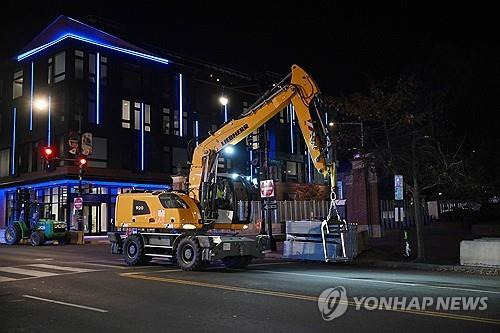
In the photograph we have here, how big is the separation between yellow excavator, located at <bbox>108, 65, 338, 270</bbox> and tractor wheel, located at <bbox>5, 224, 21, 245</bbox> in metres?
17.7

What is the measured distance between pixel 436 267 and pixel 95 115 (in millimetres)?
34925

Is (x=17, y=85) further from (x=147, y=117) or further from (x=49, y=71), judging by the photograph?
(x=147, y=117)

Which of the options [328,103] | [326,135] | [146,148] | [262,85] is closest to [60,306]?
[326,135]

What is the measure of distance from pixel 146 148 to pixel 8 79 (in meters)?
15.7

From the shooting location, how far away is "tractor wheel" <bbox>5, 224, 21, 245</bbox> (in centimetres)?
3419

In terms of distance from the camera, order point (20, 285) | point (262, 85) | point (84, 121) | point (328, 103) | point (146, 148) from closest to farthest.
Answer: point (20, 285) < point (328, 103) < point (262, 85) < point (84, 121) < point (146, 148)

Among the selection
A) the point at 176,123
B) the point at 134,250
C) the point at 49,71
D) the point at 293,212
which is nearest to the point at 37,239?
the point at 293,212

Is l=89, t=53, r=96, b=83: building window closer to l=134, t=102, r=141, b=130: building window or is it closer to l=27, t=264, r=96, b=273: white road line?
l=134, t=102, r=141, b=130: building window

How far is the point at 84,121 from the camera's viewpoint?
44.2 meters

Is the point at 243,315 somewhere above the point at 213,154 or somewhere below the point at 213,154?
below

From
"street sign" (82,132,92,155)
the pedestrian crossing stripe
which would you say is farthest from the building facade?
the pedestrian crossing stripe

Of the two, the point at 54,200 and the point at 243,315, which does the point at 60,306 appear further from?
the point at 54,200

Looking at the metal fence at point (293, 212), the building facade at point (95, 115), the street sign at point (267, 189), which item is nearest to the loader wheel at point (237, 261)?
the street sign at point (267, 189)

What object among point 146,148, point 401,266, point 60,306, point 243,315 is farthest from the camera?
point 146,148
